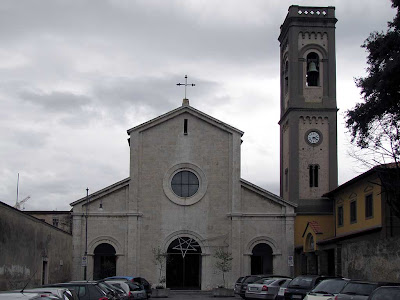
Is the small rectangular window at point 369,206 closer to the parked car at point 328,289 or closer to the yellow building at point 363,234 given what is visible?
the yellow building at point 363,234

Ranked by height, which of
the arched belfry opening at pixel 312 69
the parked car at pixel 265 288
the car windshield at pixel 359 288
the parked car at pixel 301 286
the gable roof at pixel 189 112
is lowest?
the parked car at pixel 265 288

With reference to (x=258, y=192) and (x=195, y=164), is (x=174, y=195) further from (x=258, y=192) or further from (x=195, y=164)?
(x=258, y=192)

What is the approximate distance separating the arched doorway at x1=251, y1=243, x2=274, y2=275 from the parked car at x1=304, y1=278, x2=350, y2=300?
25.1m

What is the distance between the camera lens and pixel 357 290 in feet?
62.0

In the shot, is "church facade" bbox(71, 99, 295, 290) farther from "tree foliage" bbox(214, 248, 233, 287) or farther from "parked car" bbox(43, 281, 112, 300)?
"parked car" bbox(43, 281, 112, 300)

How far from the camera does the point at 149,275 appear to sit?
45.7 meters

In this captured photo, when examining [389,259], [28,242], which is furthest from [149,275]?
[389,259]

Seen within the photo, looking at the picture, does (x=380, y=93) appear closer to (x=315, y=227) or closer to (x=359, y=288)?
(x=359, y=288)

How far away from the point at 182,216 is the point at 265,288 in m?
15.6

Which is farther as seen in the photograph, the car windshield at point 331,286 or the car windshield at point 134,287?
the car windshield at point 134,287

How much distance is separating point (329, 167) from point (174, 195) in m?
11.4

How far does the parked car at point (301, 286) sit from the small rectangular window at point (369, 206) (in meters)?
12.1

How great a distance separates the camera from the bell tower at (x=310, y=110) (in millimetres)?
48250

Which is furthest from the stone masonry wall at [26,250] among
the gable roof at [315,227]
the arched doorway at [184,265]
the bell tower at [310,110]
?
the bell tower at [310,110]
